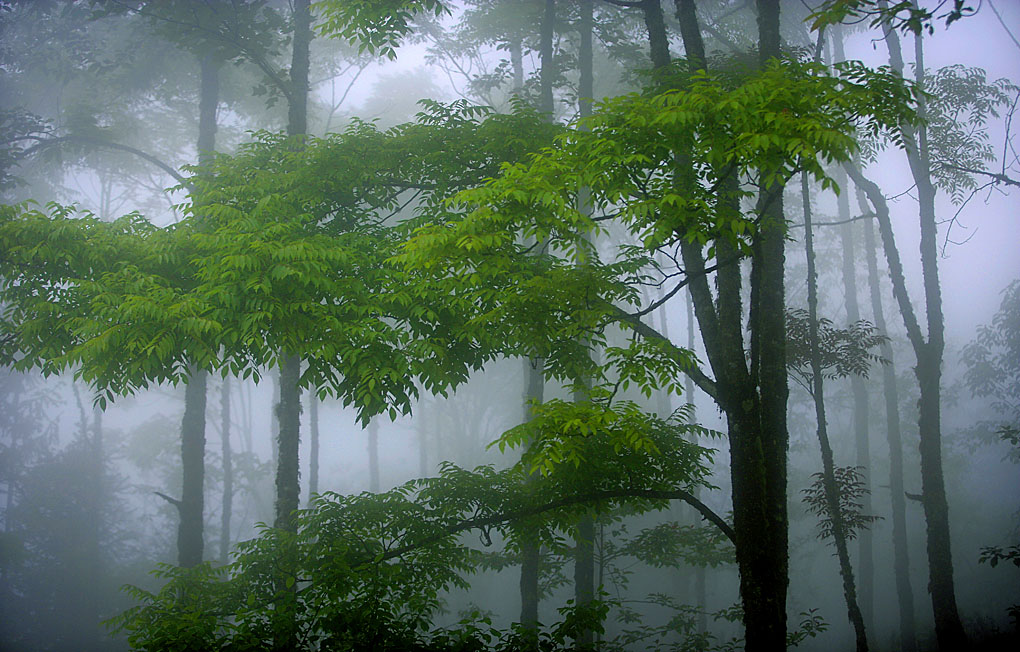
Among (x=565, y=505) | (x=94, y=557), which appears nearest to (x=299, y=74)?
(x=565, y=505)

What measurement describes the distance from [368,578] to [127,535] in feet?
71.0

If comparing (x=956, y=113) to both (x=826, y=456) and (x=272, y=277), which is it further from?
(x=272, y=277)

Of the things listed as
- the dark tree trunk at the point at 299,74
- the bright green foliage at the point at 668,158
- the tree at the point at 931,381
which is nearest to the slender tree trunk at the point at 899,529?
the tree at the point at 931,381

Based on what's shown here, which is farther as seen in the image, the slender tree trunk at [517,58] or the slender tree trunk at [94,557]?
the slender tree trunk at [94,557]

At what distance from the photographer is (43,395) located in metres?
24.5

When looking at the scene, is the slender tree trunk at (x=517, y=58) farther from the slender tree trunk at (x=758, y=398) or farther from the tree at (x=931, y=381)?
the slender tree trunk at (x=758, y=398)

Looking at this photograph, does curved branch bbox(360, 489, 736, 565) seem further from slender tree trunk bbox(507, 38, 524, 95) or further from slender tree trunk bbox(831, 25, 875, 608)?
slender tree trunk bbox(507, 38, 524, 95)

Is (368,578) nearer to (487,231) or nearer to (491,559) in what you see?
(487,231)

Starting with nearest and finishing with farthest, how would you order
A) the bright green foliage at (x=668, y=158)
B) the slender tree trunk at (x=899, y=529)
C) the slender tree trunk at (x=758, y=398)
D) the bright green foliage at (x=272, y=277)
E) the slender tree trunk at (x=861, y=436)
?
the bright green foliage at (x=668, y=158)
the bright green foliage at (x=272, y=277)
the slender tree trunk at (x=758, y=398)
the slender tree trunk at (x=899, y=529)
the slender tree trunk at (x=861, y=436)

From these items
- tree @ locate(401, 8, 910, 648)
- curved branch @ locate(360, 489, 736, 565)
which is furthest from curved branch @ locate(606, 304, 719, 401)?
curved branch @ locate(360, 489, 736, 565)

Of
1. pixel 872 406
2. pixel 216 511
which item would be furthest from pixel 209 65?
pixel 872 406

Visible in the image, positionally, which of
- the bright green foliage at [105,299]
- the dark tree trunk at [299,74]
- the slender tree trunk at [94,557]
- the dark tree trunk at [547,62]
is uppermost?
the dark tree trunk at [547,62]

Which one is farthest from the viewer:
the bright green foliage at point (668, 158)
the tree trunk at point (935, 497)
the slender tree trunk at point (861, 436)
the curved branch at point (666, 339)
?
the slender tree trunk at point (861, 436)

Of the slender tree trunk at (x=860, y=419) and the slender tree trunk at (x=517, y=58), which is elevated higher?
the slender tree trunk at (x=517, y=58)
